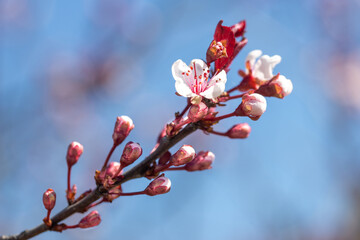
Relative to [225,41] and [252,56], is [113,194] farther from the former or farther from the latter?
[252,56]

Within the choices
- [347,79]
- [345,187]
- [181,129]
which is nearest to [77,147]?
[181,129]

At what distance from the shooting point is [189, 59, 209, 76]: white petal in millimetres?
1835

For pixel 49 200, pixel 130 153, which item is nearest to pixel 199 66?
pixel 130 153

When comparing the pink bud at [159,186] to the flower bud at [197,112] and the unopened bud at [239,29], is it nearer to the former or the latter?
the flower bud at [197,112]

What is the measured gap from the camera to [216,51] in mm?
1683

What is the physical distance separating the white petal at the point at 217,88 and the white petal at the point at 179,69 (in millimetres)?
167

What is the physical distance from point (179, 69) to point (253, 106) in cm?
40

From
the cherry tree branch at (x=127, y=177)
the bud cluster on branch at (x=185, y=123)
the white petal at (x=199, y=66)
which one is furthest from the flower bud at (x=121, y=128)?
the white petal at (x=199, y=66)

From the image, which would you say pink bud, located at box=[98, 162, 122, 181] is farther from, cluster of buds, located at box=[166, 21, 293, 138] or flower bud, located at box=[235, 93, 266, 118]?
flower bud, located at box=[235, 93, 266, 118]

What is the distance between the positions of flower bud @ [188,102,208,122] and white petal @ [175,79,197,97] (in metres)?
0.06

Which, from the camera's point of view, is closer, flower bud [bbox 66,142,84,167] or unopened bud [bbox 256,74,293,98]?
unopened bud [bbox 256,74,293,98]

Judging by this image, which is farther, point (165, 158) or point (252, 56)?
point (252, 56)

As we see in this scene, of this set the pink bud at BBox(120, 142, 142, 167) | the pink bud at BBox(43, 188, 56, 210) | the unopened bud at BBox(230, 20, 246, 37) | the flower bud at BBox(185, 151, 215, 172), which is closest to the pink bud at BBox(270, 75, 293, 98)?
the unopened bud at BBox(230, 20, 246, 37)

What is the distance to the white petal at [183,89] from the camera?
5.45ft
